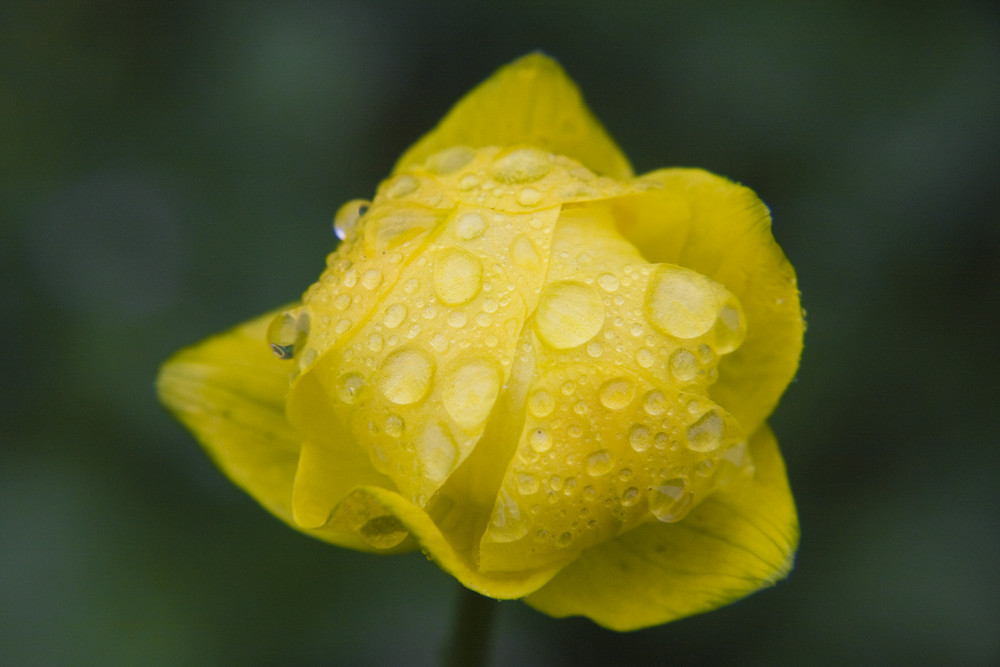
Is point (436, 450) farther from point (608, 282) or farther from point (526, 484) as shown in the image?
point (608, 282)

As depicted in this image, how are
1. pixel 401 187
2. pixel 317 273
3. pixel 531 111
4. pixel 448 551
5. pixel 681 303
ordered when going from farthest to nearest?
pixel 317 273 → pixel 531 111 → pixel 401 187 → pixel 681 303 → pixel 448 551

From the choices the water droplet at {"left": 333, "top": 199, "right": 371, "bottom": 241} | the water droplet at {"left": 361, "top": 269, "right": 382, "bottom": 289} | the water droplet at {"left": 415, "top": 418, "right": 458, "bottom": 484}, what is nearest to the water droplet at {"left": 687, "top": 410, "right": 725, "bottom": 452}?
the water droplet at {"left": 415, "top": 418, "right": 458, "bottom": 484}

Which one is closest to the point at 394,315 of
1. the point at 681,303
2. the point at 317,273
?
the point at 681,303

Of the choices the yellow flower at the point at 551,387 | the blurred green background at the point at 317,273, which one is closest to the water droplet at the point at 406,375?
the yellow flower at the point at 551,387

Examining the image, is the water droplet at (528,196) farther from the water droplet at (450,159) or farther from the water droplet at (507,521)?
the water droplet at (507,521)

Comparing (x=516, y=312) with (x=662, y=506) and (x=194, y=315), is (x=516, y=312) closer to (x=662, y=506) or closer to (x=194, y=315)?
(x=662, y=506)

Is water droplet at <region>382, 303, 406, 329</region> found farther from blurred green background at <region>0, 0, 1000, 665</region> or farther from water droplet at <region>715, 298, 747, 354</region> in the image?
blurred green background at <region>0, 0, 1000, 665</region>

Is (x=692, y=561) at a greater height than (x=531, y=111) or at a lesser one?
lesser
